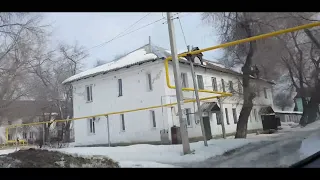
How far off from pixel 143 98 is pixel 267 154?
1.83m

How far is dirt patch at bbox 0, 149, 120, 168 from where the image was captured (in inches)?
157

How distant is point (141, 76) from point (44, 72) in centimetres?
143

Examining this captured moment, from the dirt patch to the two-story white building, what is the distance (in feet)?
1.11

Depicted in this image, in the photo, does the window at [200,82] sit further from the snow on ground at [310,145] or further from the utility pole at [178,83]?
the snow on ground at [310,145]

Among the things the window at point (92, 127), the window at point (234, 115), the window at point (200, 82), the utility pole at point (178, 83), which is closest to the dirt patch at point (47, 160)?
the window at point (92, 127)

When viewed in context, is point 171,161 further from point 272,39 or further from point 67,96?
point 272,39

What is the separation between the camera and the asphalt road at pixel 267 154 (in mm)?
3789

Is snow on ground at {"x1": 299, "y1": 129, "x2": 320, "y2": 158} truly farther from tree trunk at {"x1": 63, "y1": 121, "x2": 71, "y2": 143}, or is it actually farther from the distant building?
the distant building

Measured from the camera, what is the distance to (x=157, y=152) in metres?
4.05

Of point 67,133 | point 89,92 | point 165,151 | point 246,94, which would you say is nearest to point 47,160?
point 67,133

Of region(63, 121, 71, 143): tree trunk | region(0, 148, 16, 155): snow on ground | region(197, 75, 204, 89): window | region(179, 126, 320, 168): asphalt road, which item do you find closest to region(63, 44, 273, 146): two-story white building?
region(197, 75, 204, 89): window

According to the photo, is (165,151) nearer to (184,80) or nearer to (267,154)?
(184,80)

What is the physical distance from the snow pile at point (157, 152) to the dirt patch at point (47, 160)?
97 millimetres
